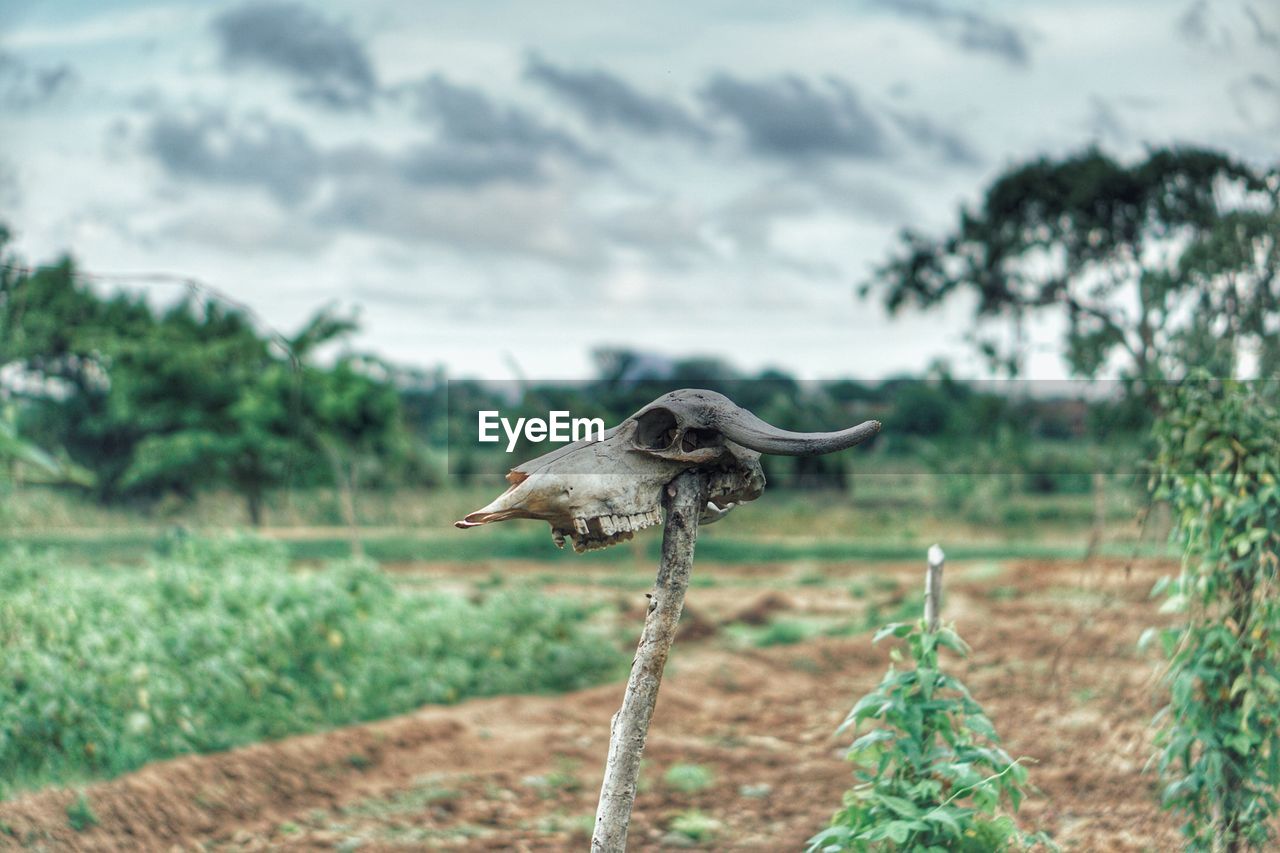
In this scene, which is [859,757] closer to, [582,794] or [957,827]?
[957,827]

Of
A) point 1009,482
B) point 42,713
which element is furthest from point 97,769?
point 1009,482

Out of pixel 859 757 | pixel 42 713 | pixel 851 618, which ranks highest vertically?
pixel 859 757

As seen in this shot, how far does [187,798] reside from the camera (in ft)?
13.2

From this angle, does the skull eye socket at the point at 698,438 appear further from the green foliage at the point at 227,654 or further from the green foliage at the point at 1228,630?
the green foliage at the point at 227,654

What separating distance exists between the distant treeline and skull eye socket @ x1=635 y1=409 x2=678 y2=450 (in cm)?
667

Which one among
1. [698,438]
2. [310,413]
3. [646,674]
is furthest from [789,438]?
[310,413]

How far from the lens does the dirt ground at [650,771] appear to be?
12.6 feet

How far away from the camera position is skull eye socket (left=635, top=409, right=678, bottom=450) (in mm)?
1980

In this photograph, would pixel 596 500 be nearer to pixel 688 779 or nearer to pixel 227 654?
pixel 688 779

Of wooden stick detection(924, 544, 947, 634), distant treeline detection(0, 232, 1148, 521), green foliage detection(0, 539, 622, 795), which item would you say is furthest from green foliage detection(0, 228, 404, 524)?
wooden stick detection(924, 544, 947, 634)

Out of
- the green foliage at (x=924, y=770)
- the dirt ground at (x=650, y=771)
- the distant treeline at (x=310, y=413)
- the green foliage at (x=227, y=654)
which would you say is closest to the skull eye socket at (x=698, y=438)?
the green foliage at (x=924, y=770)

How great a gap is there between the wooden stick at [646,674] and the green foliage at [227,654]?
117 inches

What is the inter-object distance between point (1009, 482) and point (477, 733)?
925 cm

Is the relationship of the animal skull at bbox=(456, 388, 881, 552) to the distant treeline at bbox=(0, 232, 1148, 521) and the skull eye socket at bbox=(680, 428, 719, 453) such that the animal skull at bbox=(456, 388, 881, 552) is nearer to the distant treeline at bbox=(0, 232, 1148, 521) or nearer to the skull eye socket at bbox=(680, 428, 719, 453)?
the skull eye socket at bbox=(680, 428, 719, 453)
